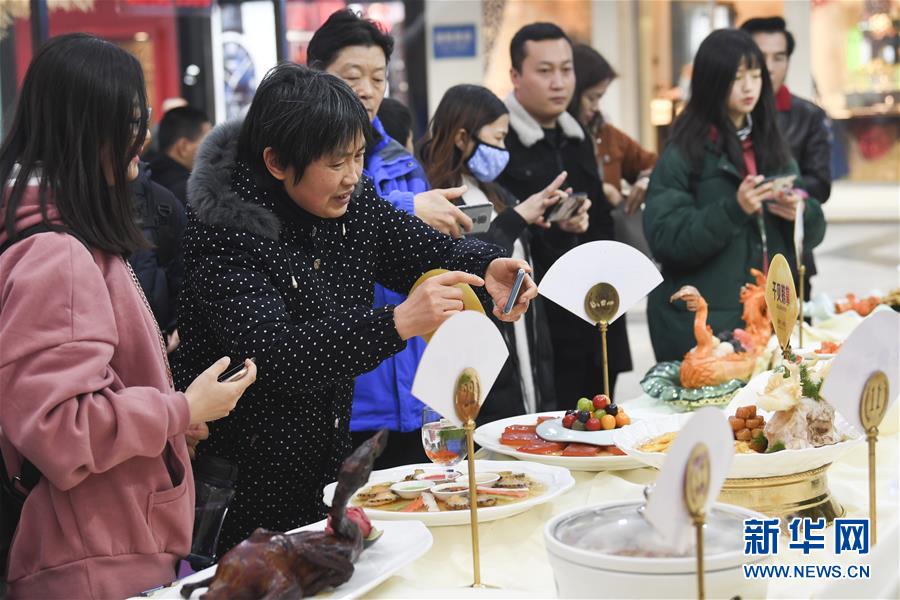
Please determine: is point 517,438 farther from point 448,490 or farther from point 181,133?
point 181,133

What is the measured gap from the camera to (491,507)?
61.1 inches

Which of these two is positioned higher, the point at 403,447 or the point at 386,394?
the point at 386,394

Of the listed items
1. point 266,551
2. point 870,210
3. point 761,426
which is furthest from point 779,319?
point 870,210

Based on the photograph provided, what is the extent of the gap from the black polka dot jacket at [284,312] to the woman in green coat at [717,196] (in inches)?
52.9

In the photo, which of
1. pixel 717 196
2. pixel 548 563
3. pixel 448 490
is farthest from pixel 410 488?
pixel 717 196

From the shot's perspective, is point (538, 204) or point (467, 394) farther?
point (538, 204)

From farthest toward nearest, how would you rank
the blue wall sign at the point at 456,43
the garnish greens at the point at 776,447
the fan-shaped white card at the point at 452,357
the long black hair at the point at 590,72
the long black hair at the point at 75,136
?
the blue wall sign at the point at 456,43, the long black hair at the point at 590,72, the garnish greens at the point at 776,447, the long black hair at the point at 75,136, the fan-shaped white card at the point at 452,357

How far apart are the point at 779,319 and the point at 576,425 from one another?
396mm

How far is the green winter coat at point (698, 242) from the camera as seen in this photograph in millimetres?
3150

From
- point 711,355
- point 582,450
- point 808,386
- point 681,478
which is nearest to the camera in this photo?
point 681,478

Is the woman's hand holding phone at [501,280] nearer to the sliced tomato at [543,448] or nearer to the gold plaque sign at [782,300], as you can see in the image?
the sliced tomato at [543,448]

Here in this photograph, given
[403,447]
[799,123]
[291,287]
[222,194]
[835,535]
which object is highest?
[799,123]

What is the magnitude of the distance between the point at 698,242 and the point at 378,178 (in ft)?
3.64

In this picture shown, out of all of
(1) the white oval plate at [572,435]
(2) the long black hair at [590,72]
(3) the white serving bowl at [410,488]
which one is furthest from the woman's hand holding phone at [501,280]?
(2) the long black hair at [590,72]
